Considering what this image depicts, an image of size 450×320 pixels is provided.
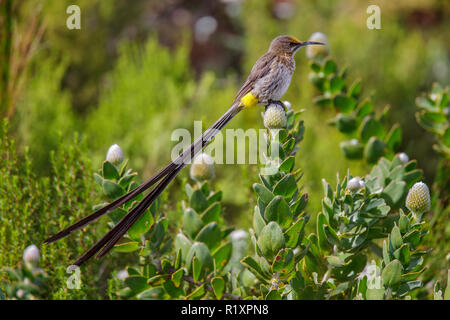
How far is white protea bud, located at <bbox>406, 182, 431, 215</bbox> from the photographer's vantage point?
0.62 m

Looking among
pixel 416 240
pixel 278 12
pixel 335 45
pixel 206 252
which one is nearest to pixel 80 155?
pixel 206 252

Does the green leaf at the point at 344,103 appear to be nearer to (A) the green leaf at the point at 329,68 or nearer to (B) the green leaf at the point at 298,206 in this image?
(A) the green leaf at the point at 329,68

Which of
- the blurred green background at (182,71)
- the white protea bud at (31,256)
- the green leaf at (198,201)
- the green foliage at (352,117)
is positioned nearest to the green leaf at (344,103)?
the green foliage at (352,117)

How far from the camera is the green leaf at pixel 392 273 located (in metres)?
0.60

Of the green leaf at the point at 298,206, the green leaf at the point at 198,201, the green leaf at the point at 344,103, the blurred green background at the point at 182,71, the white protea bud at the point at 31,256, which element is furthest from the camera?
the blurred green background at the point at 182,71

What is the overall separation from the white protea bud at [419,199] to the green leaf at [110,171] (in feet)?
1.31

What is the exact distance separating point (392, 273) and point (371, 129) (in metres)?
0.45

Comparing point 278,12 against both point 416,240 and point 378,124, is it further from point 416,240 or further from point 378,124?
point 416,240

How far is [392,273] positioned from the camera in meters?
0.61

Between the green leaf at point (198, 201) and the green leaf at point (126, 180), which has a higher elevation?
the green leaf at point (126, 180)

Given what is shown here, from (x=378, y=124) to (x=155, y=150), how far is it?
0.93 metres

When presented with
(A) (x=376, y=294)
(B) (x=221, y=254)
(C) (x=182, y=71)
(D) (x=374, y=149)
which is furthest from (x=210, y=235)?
(C) (x=182, y=71)

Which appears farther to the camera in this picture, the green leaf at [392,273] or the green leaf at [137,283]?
the green leaf at [137,283]
